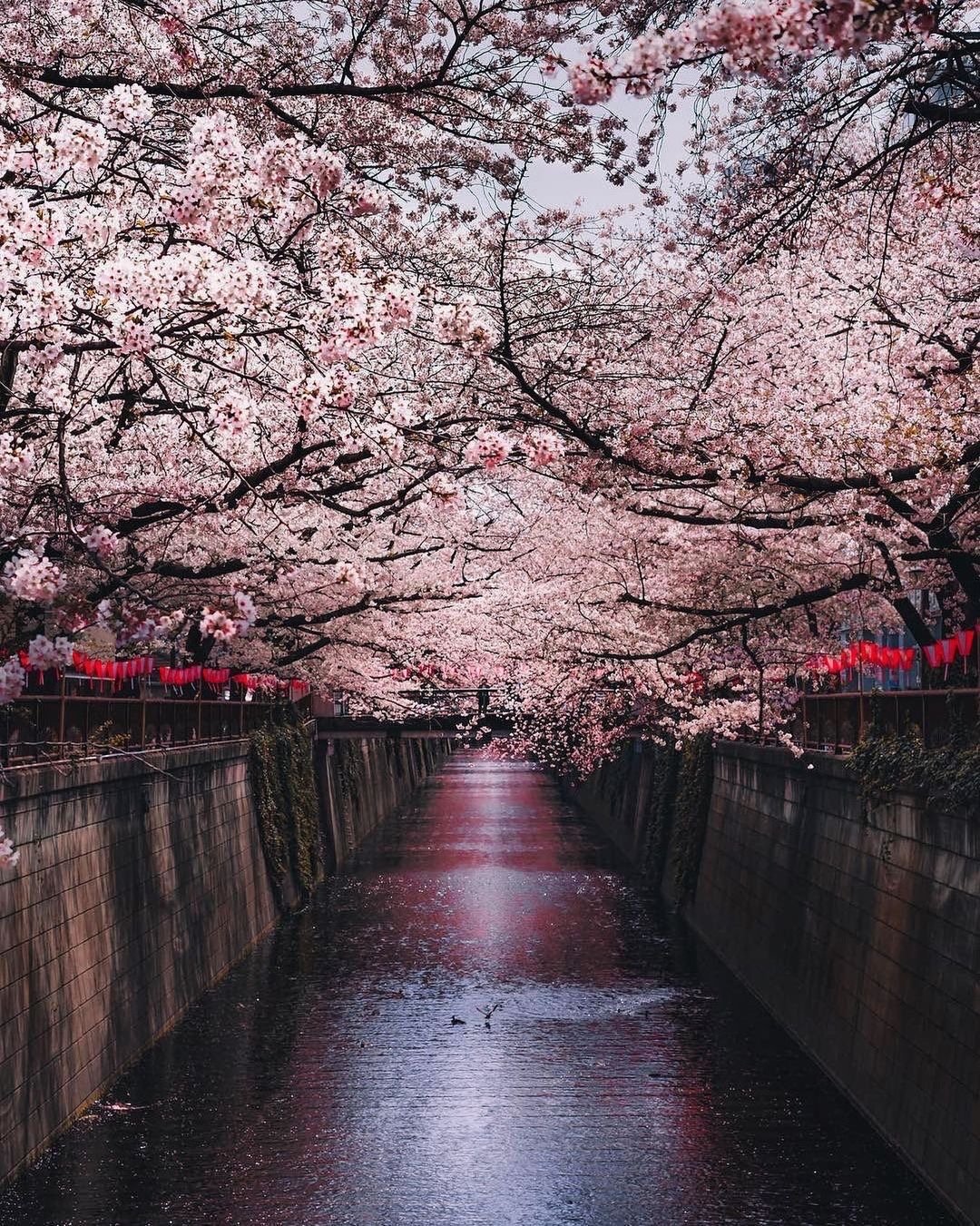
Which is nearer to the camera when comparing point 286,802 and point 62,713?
point 62,713

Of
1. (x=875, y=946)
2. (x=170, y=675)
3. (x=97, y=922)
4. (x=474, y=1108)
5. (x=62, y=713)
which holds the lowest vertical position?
(x=474, y=1108)

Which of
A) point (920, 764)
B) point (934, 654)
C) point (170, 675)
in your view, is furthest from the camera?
point (170, 675)

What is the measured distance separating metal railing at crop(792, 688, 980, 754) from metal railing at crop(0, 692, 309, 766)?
9.56 m

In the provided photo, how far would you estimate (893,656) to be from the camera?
78.0ft

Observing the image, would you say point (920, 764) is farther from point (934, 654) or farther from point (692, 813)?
point (692, 813)

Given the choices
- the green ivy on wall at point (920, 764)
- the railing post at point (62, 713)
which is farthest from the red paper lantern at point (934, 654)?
the railing post at point (62, 713)

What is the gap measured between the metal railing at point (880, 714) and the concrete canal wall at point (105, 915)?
28.1 ft

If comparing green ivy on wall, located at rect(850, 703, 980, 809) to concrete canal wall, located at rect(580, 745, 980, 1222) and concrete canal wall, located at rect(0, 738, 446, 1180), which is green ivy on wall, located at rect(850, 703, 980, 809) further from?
concrete canal wall, located at rect(0, 738, 446, 1180)

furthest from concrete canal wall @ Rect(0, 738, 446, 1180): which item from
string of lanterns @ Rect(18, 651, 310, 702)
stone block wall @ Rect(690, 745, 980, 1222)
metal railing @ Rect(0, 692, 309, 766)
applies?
stone block wall @ Rect(690, 745, 980, 1222)

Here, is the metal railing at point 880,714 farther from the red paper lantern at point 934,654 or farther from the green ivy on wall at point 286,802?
the green ivy on wall at point 286,802

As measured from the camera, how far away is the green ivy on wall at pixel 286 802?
36.3 m

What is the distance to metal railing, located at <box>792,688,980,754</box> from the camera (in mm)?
16047

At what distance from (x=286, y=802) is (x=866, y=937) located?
22.9 metres

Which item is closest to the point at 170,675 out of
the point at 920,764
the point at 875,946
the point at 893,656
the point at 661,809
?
the point at 893,656
